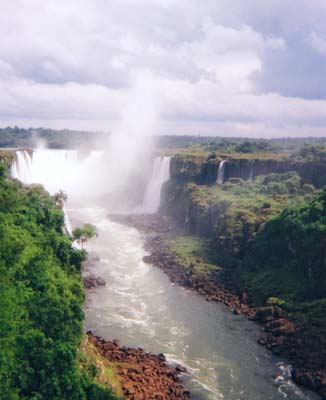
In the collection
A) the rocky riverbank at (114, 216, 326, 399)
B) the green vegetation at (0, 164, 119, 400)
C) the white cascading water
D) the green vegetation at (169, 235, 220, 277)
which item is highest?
the white cascading water

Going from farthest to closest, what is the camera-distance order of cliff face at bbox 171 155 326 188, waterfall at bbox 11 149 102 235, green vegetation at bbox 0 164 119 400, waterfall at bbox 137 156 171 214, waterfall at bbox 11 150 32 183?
waterfall at bbox 11 149 102 235, waterfall at bbox 137 156 171 214, cliff face at bbox 171 155 326 188, waterfall at bbox 11 150 32 183, green vegetation at bbox 0 164 119 400

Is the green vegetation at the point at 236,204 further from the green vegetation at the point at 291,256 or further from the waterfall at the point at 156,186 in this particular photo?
the waterfall at the point at 156,186

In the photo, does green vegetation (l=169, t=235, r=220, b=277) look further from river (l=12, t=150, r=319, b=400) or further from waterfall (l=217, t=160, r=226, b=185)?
waterfall (l=217, t=160, r=226, b=185)

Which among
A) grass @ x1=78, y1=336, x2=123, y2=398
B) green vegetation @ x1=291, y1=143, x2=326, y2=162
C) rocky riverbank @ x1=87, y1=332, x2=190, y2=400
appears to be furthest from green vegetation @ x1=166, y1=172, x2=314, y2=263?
grass @ x1=78, y1=336, x2=123, y2=398

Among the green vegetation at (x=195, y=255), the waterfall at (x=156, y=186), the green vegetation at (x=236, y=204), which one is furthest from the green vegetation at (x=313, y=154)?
the green vegetation at (x=195, y=255)

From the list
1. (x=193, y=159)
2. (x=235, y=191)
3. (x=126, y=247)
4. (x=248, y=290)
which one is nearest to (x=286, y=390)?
(x=248, y=290)

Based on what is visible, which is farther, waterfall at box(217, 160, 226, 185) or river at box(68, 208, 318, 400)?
waterfall at box(217, 160, 226, 185)

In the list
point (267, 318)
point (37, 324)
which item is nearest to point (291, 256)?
point (267, 318)
